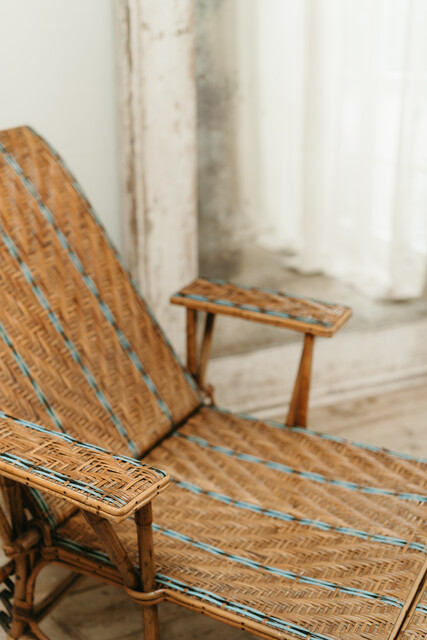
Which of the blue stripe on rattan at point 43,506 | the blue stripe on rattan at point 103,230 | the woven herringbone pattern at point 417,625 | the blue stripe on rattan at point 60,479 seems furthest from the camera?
the blue stripe on rattan at point 103,230

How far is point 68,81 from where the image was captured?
2.09m

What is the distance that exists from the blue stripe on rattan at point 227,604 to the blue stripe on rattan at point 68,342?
37 cm

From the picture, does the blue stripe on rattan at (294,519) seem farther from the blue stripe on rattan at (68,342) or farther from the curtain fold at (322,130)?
the curtain fold at (322,130)

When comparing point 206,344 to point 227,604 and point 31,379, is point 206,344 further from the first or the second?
point 227,604

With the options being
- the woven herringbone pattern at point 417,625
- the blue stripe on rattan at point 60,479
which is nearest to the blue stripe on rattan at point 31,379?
the blue stripe on rattan at point 60,479

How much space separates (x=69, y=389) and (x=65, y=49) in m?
0.95

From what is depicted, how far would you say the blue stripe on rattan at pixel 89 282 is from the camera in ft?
5.92

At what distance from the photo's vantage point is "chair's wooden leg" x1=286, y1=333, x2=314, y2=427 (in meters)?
1.82

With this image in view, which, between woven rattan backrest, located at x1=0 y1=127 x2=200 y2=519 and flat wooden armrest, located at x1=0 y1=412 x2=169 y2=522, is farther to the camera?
woven rattan backrest, located at x1=0 y1=127 x2=200 y2=519

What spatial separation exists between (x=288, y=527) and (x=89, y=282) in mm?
773

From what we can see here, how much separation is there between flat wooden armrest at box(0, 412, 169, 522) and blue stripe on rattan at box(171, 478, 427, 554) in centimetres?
46

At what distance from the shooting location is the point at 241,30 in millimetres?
2293

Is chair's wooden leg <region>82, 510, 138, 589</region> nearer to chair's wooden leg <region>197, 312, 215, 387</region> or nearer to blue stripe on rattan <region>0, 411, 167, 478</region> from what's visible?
blue stripe on rattan <region>0, 411, 167, 478</region>

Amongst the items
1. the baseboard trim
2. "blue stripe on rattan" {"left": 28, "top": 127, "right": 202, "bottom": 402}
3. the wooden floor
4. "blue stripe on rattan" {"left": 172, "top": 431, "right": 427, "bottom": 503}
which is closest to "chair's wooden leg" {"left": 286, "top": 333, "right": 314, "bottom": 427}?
"blue stripe on rattan" {"left": 172, "top": 431, "right": 427, "bottom": 503}
